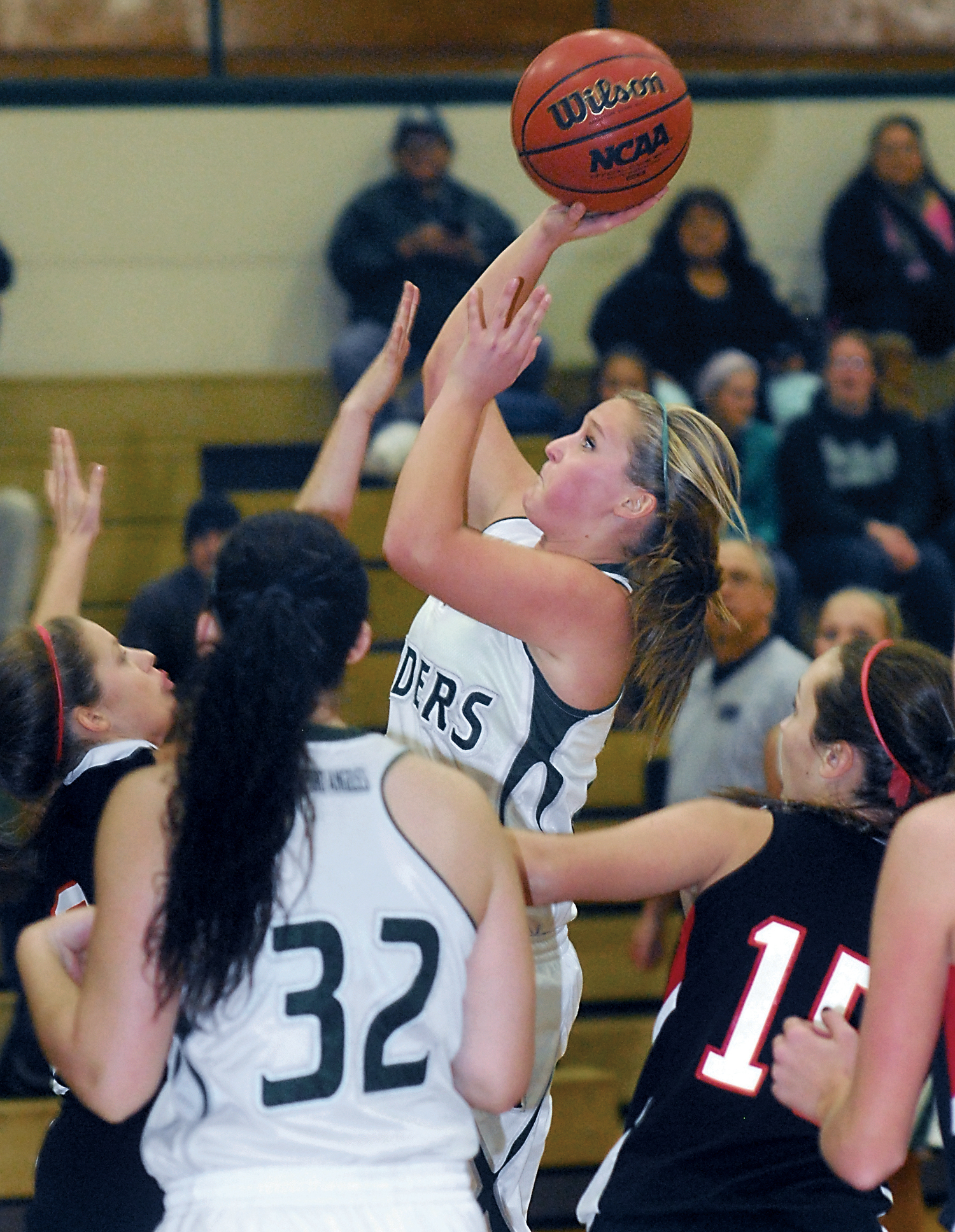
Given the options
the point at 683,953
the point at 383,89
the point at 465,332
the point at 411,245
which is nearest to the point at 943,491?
the point at 411,245

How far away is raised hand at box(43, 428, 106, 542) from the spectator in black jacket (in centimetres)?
303

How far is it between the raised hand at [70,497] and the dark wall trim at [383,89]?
3915 millimetres

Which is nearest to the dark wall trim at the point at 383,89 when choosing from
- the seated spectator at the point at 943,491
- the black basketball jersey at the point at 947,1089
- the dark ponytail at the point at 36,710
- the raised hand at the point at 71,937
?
the seated spectator at the point at 943,491

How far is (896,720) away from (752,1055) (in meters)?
0.53

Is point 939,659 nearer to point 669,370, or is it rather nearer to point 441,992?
point 441,992

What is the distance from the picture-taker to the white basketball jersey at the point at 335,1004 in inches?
70.3

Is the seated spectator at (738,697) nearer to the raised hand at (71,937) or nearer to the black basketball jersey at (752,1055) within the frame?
the black basketball jersey at (752,1055)

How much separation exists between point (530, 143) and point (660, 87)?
0.94 feet

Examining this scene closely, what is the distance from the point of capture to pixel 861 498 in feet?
19.9

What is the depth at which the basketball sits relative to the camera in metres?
3.07

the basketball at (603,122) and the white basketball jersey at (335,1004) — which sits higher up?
the basketball at (603,122)

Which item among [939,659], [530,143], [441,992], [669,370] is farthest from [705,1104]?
[669,370]

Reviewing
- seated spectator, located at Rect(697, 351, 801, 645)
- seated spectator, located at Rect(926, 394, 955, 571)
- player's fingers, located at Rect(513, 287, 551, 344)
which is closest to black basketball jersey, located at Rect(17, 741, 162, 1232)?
player's fingers, located at Rect(513, 287, 551, 344)

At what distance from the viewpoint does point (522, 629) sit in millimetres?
2682
